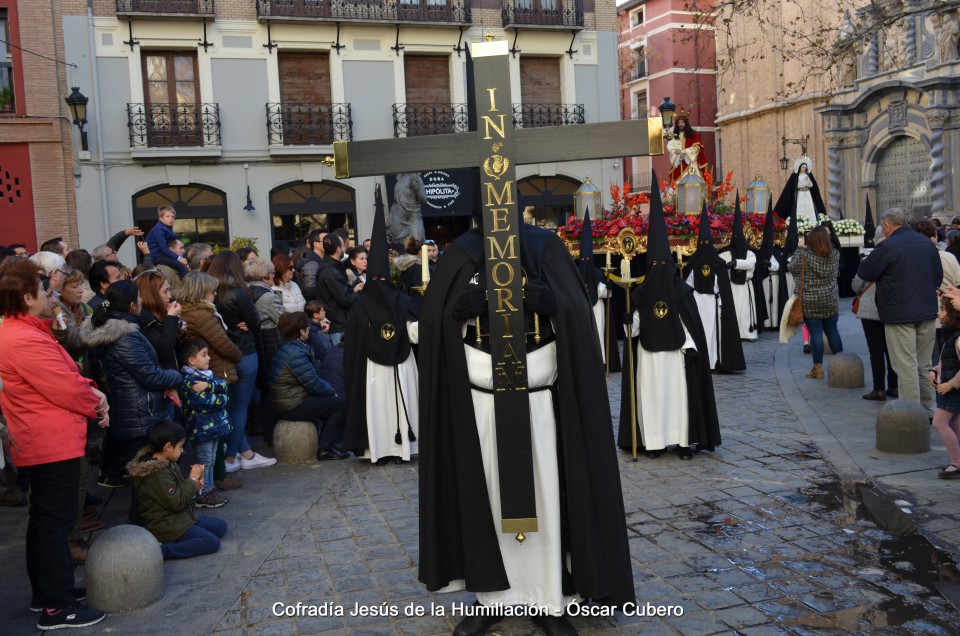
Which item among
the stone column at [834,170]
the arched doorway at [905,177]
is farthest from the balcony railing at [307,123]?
the stone column at [834,170]

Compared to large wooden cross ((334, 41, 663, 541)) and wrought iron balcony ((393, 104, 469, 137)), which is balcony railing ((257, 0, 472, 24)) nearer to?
wrought iron balcony ((393, 104, 469, 137))

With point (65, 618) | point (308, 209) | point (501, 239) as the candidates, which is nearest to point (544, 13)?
point (308, 209)

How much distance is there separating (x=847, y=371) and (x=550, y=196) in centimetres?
1647

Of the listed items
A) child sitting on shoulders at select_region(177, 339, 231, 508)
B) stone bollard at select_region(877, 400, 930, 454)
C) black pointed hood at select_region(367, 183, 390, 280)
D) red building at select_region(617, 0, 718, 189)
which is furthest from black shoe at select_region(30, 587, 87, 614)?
red building at select_region(617, 0, 718, 189)

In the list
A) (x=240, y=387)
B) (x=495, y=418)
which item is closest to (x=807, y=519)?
(x=495, y=418)

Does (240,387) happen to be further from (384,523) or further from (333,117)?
(333,117)

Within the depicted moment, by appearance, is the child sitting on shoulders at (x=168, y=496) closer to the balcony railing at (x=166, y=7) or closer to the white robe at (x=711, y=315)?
the white robe at (x=711, y=315)

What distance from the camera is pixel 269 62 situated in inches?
902

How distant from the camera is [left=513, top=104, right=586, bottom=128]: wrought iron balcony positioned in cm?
2499

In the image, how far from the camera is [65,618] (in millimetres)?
4539

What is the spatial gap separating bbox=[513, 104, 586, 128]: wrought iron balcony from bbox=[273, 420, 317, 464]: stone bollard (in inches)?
718

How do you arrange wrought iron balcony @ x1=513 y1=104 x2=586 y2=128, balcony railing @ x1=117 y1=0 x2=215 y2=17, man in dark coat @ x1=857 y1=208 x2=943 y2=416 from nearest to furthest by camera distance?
man in dark coat @ x1=857 y1=208 x2=943 y2=416 → balcony railing @ x1=117 y1=0 x2=215 y2=17 → wrought iron balcony @ x1=513 y1=104 x2=586 y2=128

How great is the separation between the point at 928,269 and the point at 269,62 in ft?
61.8

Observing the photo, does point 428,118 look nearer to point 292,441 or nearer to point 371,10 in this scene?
point 371,10
